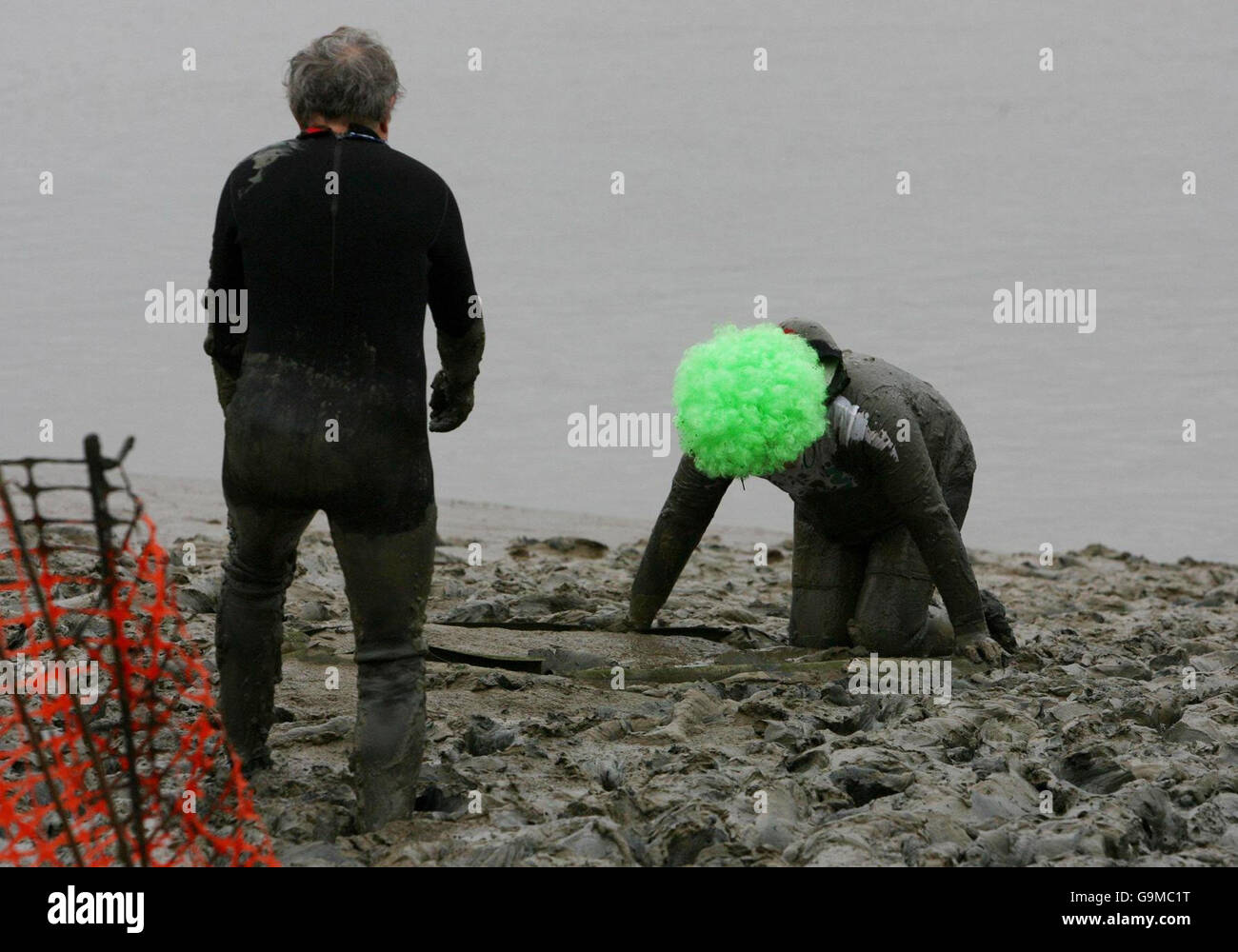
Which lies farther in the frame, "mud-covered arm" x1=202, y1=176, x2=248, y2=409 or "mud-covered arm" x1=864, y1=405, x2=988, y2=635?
"mud-covered arm" x1=864, y1=405, x2=988, y2=635

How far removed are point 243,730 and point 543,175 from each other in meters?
17.1

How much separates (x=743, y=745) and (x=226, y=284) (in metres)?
2.09

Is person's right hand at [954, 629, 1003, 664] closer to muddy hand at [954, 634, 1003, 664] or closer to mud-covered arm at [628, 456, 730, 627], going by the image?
muddy hand at [954, 634, 1003, 664]

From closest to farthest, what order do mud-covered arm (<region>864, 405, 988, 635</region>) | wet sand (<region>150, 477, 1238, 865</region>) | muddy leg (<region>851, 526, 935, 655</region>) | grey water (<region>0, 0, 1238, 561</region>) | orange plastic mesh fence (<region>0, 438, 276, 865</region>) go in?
orange plastic mesh fence (<region>0, 438, 276, 865</region>) < wet sand (<region>150, 477, 1238, 865</region>) < mud-covered arm (<region>864, 405, 988, 635</region>) < muddy leg (<region>851, 526, 935, 655</region>) < grey water (<region>0, 0, 1238, 561</region>)

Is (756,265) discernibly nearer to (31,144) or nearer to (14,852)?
(31,144)

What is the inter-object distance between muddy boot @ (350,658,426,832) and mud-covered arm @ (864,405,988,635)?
240 centimetres

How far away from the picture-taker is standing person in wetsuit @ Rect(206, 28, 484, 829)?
11.8ft

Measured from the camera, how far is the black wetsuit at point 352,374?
3.60 metres

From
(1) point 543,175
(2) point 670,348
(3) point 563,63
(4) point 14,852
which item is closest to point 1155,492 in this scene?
(2) point 670,348

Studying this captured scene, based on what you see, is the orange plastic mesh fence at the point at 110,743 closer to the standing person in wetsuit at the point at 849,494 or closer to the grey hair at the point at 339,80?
the grey hair at the point at 339,80
